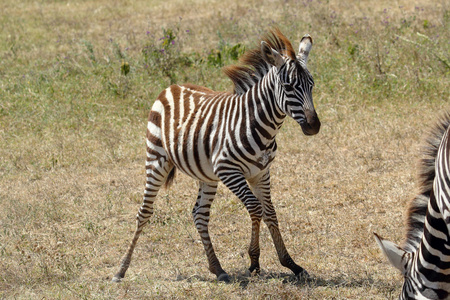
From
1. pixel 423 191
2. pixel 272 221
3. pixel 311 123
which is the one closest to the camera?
pixel 423 191

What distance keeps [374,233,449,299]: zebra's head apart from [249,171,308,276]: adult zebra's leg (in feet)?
6.53

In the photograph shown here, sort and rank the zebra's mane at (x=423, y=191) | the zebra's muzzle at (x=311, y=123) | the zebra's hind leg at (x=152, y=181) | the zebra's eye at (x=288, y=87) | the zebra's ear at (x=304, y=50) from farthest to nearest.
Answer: the zebra's hind leg at (x=152, y=181)
the zebra's ear at (x=304, y=50)
the zebra's eye at (x=288, y=87)
the zebra's muzzle at (x=311, y=123)
the zebra's mane at (x=423, y=191)

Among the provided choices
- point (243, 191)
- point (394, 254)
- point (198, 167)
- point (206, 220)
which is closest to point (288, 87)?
point (243, 191)

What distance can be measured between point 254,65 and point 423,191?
2543 mm

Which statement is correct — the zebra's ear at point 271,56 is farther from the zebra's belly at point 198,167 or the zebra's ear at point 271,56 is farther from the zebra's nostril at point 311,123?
the zebra's belly at point 198,167

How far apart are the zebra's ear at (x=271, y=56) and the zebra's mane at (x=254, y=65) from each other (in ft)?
0.46

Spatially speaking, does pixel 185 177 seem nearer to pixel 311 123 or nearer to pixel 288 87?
pixel 288 87

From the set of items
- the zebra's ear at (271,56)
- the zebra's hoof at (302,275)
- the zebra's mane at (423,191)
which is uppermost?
the zebra's ear at (271,56)

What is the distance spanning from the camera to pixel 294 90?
210 inches

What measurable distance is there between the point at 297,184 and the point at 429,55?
5.43 meters

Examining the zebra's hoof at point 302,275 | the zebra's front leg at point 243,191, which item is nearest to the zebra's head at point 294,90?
the zebra's front leg at point 243,191

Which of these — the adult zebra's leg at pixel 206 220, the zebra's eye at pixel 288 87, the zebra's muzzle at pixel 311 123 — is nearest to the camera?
the zebra's muzzle at pixel 311 123

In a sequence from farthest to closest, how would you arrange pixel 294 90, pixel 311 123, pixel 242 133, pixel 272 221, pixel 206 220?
pixel 206 220, pixel 272 221, pixel 242 133, pixel 294 90, pixel 311 123

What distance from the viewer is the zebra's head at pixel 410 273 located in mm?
3520
